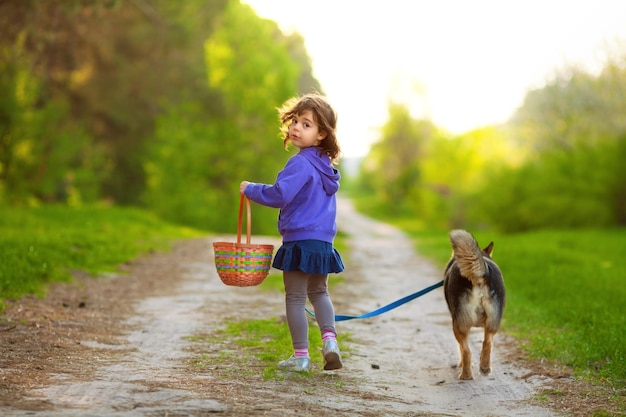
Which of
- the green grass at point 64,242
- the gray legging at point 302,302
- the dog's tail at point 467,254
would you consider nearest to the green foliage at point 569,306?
the dog's tail at point 467,254

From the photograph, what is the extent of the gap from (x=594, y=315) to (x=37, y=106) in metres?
20.6

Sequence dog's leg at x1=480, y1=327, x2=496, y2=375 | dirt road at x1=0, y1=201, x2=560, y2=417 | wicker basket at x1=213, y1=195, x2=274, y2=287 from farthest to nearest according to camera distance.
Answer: dog's leg at x1=480, y1=327, x2=496, y2=375
wicker basket at x1=213, y1=195, x2=274, y2=287
dirt road at x1=0, y1=201, x2=560, y2=417

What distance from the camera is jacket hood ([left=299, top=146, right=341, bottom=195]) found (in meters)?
5.86

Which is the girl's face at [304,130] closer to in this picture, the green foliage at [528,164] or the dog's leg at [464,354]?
the dog's leg at [464,354]

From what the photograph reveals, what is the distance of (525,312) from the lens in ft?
31.2

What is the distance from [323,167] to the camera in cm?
589

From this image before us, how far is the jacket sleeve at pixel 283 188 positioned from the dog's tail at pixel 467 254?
1275 millimetres

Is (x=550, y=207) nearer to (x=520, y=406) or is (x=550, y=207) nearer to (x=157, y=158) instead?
(x=157, y=158)

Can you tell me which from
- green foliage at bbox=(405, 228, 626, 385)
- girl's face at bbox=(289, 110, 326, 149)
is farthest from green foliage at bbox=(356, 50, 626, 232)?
girl's face at bbox=(289, 110, 326, 149)

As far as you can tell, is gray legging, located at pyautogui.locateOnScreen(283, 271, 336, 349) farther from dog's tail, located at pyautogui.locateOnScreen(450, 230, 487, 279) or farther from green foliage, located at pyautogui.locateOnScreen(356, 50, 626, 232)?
green foliage, located at pyautogui.locateOnScreen(356, 50, 626, 232)

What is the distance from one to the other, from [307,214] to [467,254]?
129 centimetres

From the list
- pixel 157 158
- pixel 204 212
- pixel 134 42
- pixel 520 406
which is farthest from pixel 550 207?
pixel 520 406

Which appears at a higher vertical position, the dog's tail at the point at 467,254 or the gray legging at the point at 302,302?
the dog's tail at the point at 467,254

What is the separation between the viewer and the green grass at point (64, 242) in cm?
973
